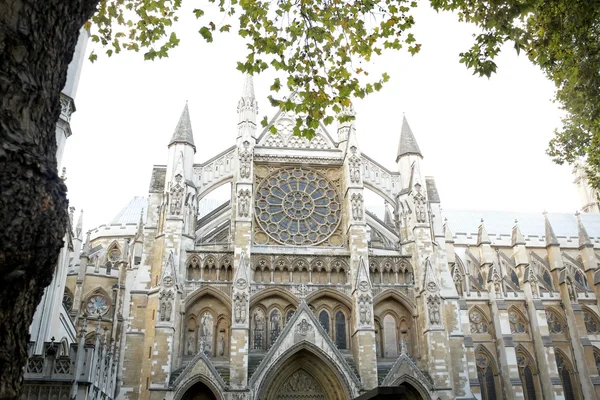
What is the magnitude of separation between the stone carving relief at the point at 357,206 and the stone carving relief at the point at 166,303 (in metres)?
8.87

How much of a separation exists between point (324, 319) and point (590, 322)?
82.3ft

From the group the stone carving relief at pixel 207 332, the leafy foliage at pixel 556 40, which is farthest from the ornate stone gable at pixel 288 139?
the leafy foliage at pixel 556 40

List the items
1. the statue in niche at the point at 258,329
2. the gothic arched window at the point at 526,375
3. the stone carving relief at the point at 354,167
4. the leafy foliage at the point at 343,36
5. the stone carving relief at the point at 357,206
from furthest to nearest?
the gothic arched window at the point at 526,375 < the stone carving relief at the point at 354,167 < the stone carving relief at the point at 357,206 < the statue in niche at the point at 258,329 < the leafy foliage at the point at 343,36

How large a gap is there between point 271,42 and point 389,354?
1833cm

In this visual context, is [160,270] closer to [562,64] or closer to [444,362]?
[444,362]

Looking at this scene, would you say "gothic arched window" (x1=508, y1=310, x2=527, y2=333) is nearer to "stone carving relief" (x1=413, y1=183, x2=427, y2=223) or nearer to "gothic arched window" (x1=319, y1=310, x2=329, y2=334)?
"stone carving relief" (x1=413, y1=183, x2=427, y2=223)

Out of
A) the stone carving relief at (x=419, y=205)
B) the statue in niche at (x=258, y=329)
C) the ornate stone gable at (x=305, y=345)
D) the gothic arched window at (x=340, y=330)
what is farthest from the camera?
the stone carving relief at (x=419, y=205)

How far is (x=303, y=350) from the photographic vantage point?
2184 cm

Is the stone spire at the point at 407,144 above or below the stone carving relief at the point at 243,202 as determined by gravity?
above

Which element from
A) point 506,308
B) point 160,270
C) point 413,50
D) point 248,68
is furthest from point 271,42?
point 506,308

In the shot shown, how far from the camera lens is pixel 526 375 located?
34.9 m

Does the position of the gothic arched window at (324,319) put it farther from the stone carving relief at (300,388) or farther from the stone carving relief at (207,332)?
the stone carving relief at (207,332)

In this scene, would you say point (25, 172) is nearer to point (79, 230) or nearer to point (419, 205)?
point (419, 205)

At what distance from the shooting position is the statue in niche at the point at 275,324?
2284cm
